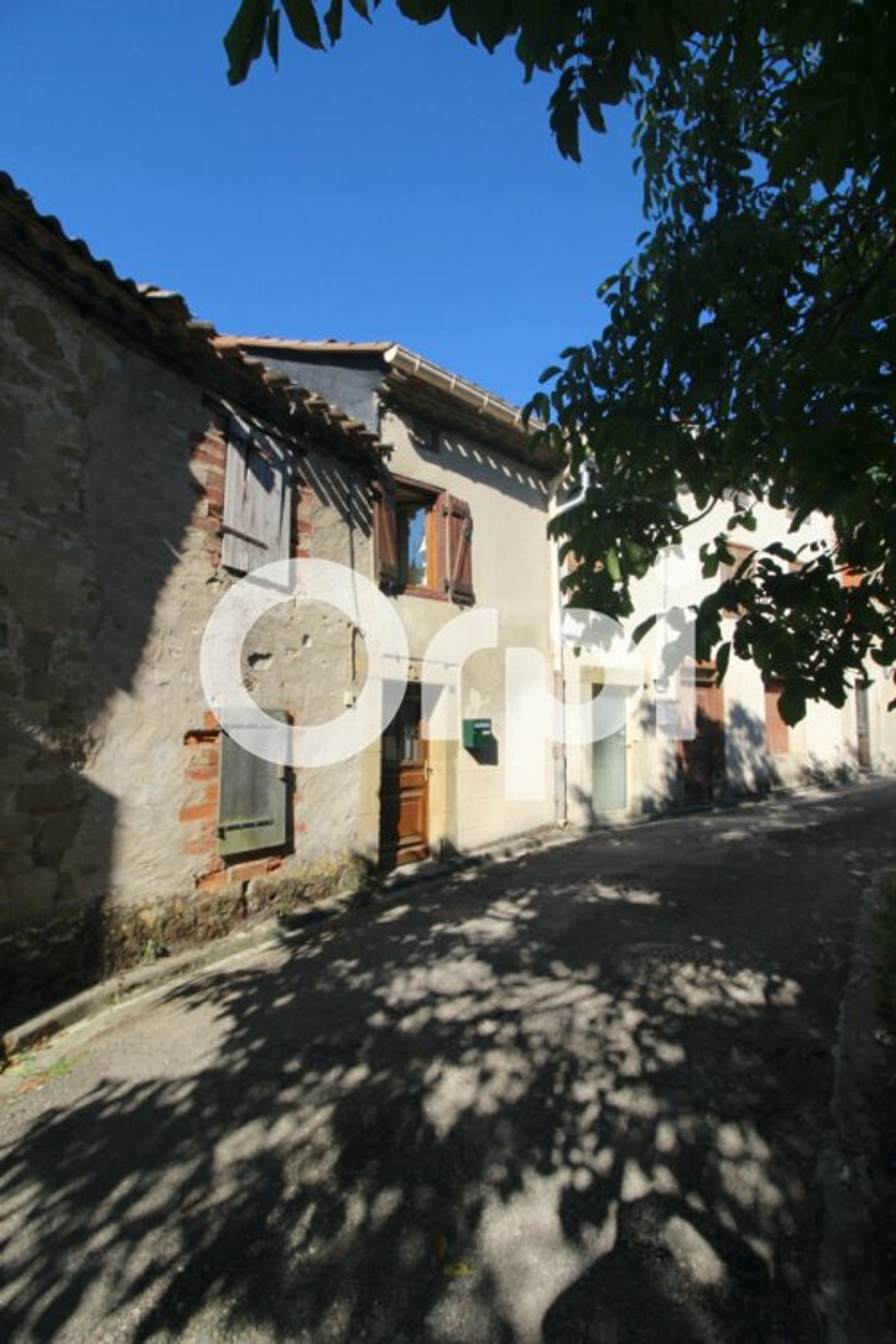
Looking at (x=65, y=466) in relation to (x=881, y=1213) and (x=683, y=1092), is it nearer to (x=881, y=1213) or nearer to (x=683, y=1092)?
(x=683, y=1092)

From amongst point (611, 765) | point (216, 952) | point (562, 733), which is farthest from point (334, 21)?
point (611, 765)

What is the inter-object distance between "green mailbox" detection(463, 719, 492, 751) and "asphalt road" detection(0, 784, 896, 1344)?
336cm

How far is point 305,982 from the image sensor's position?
465 cm

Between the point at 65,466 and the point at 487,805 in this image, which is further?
the point at 487,805

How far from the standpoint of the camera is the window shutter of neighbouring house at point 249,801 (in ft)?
18.6

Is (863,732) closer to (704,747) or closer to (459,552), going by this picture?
(704,747)

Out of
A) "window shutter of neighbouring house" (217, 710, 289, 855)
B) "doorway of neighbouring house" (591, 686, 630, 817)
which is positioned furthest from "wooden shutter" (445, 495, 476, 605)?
"window shutter of neighbouring house" (217, 710, 289, 855)

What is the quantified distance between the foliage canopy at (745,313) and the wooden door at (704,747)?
8597 millimetres

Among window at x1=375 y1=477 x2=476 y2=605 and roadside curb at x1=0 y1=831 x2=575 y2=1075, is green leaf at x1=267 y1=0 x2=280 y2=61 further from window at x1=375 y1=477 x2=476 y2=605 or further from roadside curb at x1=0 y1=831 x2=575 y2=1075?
window at x1=375 y1=477 x2=476 y2=605

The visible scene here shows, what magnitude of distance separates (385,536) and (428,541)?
971 millimetres

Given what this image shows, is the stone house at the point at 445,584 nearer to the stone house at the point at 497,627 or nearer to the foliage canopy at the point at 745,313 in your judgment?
the stone house at the point at 497,627

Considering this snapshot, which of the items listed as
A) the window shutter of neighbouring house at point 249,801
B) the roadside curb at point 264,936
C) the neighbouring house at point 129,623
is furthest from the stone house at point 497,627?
the neighbouring house at point 129,623

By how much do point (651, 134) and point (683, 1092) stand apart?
191 inches

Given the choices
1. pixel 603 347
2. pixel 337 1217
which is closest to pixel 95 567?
pixel 603 347
